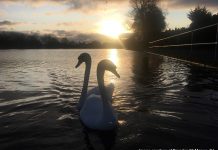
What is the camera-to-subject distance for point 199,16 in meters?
36.6

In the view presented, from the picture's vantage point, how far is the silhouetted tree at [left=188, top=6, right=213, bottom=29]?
35556mm

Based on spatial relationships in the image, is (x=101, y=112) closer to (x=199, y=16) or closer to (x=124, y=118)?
(x=124, y=118)

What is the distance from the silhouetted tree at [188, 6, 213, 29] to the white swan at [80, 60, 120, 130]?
30.7m

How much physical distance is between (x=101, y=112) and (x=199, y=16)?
3313cm

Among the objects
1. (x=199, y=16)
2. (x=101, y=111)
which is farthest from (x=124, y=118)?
(x=199, y=16)

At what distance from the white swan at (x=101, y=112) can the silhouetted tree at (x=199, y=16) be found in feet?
101

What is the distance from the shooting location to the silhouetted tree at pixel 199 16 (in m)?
35.6

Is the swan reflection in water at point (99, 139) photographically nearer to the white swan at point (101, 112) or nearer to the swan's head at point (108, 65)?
the white swan at point (101, 112)

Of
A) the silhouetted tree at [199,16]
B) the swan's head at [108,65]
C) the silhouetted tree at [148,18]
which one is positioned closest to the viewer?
the swan's head at [108,65]

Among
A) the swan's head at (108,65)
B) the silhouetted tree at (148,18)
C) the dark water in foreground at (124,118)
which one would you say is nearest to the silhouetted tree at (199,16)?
the silhouetted tree at (148,18)

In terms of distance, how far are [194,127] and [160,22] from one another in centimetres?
5778

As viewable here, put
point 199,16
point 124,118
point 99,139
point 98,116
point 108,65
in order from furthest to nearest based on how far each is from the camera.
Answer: point 199,16 < point 124,118 < point 108,65 < point 98,116 < point 99,139

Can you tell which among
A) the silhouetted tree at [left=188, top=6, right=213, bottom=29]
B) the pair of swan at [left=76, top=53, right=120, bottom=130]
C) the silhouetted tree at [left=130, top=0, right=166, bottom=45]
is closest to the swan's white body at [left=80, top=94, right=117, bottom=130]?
the pair of swan at [left=76, top=53, right=120, bottom=130]

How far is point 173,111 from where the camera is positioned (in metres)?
6.84
